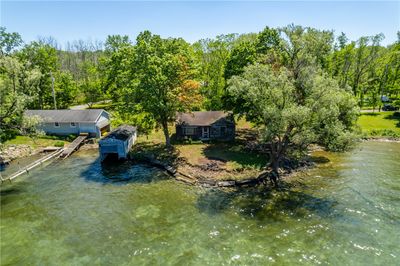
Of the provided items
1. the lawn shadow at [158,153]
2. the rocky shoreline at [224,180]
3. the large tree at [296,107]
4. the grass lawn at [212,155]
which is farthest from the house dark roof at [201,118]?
the large tree at [296,107]

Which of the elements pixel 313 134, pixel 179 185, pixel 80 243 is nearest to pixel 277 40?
pixel 313 134

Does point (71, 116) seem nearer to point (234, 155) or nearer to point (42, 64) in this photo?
point (42, 64)

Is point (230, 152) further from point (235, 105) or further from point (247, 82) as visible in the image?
point (247, 82)

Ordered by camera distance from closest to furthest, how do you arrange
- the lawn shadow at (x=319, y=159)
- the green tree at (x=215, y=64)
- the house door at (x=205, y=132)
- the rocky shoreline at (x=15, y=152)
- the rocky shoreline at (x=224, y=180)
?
the rocky shoreline at (x=224, y=180)
the lawn shadow at (x=319, y=159)
the rocky shoreline at (x=15, y=152)
the house door at (x=205, y=132)
the green tree at (x=215, y=64)

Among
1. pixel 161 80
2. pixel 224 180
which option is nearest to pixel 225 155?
pixel 224 180

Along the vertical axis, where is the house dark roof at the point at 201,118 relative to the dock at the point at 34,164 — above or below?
above

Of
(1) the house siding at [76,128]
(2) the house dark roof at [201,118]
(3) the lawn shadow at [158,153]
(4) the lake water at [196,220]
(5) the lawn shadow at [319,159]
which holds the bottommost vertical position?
(4) the lake water at [196,220]

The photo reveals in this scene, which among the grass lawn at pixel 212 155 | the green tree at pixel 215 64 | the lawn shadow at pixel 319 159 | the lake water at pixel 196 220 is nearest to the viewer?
the lake water at pixel 196 220

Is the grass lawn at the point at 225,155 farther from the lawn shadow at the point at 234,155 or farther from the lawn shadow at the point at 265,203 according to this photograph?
the lawn shadow at the point at 265,203
